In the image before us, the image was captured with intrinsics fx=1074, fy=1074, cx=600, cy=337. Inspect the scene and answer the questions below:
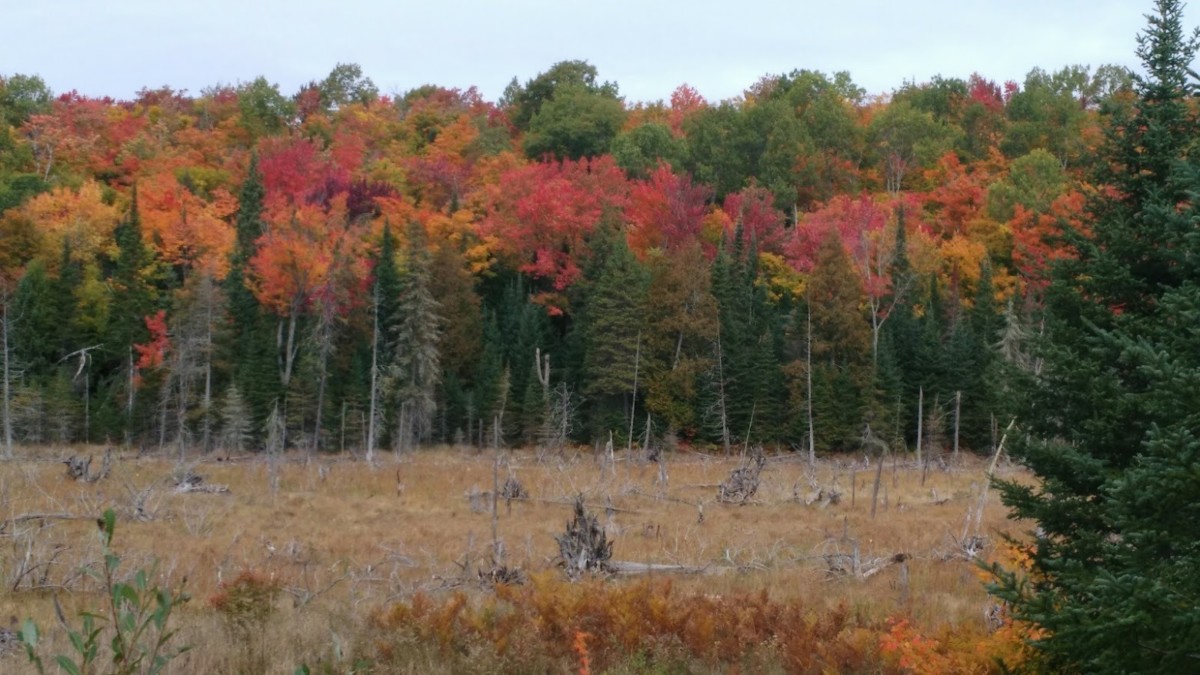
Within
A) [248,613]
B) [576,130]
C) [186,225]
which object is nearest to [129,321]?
[186,225]

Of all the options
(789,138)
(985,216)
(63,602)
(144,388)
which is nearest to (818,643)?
(63,602)

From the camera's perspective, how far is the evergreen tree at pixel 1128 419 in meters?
5.91

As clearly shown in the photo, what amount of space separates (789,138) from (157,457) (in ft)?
118

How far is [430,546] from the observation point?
19.4 metres

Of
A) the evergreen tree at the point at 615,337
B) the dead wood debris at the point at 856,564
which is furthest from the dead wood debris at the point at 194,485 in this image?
the evergreen tree at the point at 615,337

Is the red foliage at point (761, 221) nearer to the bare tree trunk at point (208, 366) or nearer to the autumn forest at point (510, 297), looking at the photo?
the autumn forest at point (510, 297)

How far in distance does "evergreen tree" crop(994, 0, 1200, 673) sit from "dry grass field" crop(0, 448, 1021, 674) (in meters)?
1.82

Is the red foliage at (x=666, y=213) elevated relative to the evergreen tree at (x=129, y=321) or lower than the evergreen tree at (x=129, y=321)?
elevated

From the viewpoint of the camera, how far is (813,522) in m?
22.6

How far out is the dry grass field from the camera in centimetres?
1034

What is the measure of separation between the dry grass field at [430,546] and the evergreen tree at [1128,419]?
5.98 ft

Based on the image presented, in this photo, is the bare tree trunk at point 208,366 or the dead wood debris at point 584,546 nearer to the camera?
the dead wood debris at point 584,546

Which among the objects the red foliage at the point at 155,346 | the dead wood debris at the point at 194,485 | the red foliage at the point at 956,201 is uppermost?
the red foliage at the point at 956,201

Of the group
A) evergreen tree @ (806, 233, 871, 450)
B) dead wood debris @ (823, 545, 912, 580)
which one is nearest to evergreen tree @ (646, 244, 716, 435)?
evergreen tree @ (806, 233, 871, 450)
